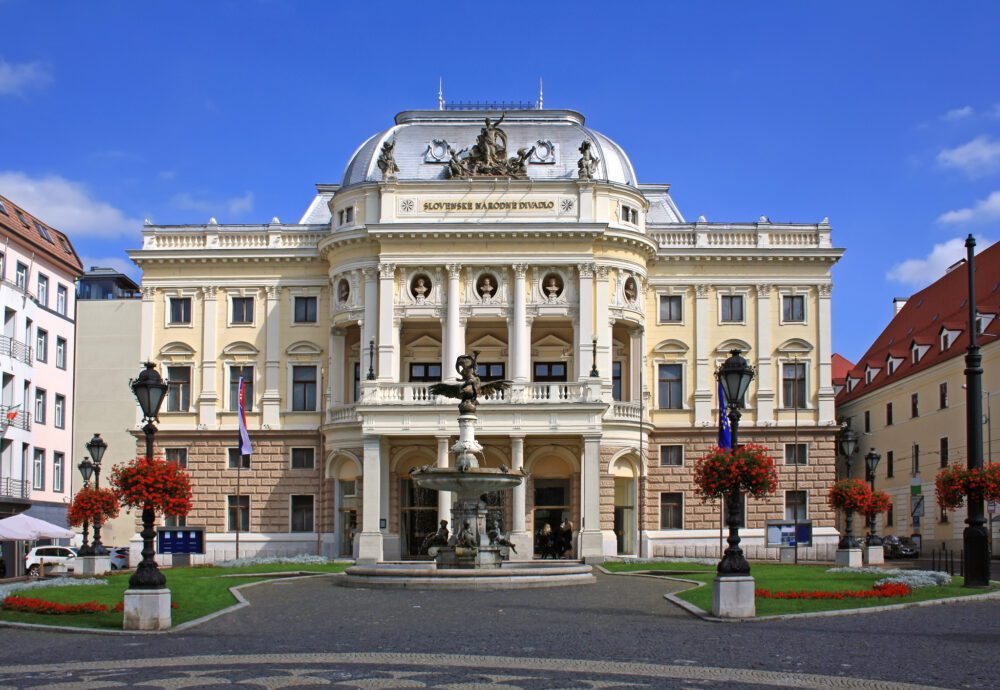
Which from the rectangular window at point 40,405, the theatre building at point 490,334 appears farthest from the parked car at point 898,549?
the rectangular window at point 40,405

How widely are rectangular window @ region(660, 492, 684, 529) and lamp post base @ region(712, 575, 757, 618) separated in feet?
124

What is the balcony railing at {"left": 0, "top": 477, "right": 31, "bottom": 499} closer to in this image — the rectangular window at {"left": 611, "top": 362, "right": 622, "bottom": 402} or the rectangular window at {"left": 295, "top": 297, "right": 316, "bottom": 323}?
the rectangular window at {"left": 295, "top": 297, "right": 316, "bottom": 323}

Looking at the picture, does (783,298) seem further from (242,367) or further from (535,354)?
(242,367)

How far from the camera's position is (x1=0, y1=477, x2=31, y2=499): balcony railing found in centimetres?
6194

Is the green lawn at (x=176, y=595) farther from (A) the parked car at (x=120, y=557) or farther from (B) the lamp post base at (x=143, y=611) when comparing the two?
(A) the parked car at (x=120, y=557)

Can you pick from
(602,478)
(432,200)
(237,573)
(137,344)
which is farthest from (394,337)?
(137,344)

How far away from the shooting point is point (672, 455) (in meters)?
64.3

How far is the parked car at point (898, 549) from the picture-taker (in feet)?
225

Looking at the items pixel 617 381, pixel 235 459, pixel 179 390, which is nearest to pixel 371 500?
pixel 235 459

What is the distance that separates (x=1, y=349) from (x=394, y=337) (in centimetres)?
1873

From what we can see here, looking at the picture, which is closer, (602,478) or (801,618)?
(801,618)

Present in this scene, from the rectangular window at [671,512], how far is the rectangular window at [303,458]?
16719 millimetres

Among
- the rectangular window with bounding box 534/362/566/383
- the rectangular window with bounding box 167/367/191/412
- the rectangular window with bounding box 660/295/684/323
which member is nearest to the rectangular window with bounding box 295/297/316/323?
the rectangular window with bounding box 167/367/191/412

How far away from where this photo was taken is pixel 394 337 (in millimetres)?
60406
